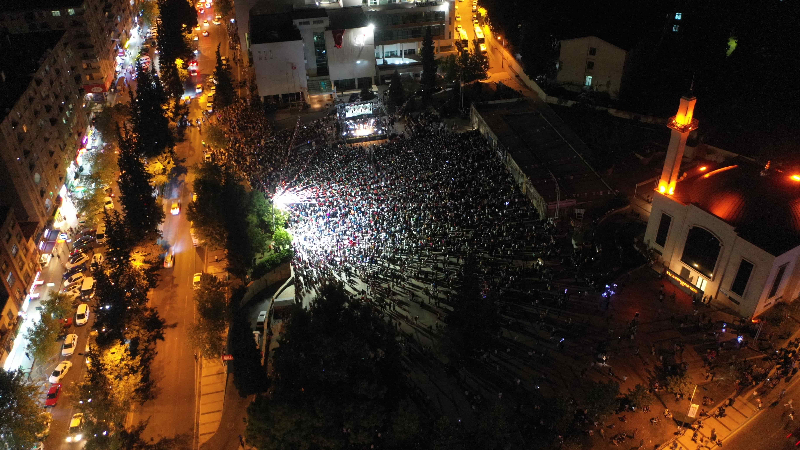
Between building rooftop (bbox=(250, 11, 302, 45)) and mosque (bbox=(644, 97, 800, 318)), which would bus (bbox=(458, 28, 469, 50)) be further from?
mosque (bbox=(644, 97, 800, 318))

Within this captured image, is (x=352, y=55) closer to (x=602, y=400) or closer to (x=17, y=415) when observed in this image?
(x=17, y=415)

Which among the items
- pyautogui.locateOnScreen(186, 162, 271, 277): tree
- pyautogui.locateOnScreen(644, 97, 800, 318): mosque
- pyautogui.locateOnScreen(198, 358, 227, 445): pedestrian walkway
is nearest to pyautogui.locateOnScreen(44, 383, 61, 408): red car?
pyautogui.locateOnScreen(198, 358, 227, 445): pedestrian walkway

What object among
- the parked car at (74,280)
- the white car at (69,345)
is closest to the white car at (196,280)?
the white car at (69,345)

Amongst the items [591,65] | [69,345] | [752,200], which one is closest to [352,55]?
[591,65]

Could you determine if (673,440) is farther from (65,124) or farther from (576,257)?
(65,124)

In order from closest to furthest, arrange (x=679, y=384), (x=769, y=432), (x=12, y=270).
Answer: (x=769, y=432) → (x=679, y=384) → (x=12, y=270)

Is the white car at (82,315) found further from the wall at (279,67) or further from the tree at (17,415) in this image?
the wall at (279,67)
